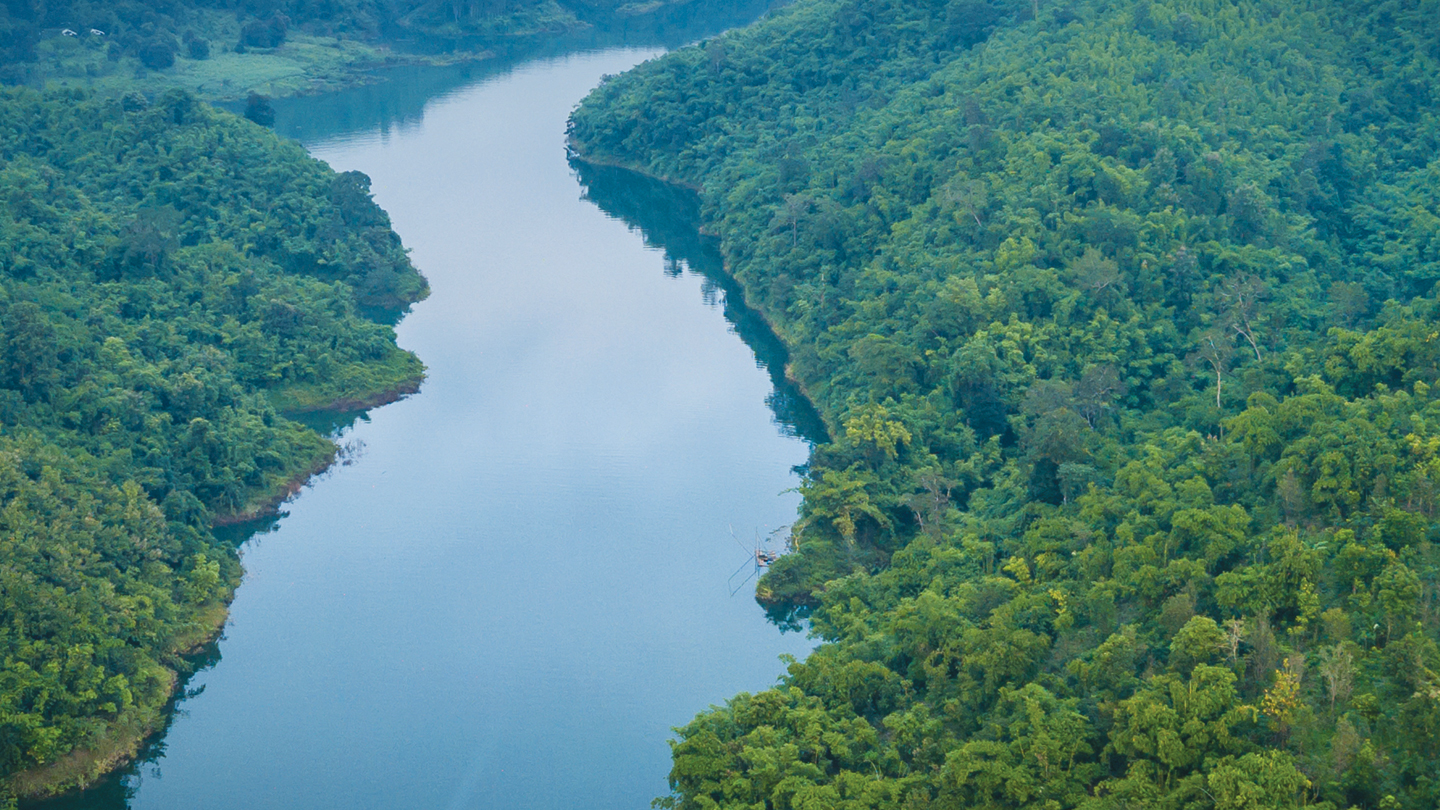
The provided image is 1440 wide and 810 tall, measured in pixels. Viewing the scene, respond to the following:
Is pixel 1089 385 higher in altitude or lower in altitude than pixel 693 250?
higher

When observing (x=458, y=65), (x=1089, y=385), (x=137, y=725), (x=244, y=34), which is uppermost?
(x=1089, y=385)

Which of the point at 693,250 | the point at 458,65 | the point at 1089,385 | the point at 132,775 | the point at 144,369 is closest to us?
the point at 132,775

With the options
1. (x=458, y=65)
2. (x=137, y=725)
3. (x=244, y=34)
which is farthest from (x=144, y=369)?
(x=458, y=65)

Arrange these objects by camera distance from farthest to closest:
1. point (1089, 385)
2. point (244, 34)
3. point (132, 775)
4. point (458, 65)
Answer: point (458, 65) → point (244, 34) → point (1089, 385) → point (132, 775)

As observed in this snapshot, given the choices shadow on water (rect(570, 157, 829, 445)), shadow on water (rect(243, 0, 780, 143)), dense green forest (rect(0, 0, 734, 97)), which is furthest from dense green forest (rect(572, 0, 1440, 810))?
dense green forest (rect(0, 0, 734, 97))

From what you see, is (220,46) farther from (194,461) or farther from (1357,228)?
(1357,228)

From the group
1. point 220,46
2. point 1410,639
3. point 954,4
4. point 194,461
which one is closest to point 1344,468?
point 1410,639

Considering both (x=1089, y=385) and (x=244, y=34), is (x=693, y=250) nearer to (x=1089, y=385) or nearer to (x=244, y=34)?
(x=1089, y=385)

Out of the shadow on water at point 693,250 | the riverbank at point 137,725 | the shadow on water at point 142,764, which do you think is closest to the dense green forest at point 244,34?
the shadow on water at point 693,250
